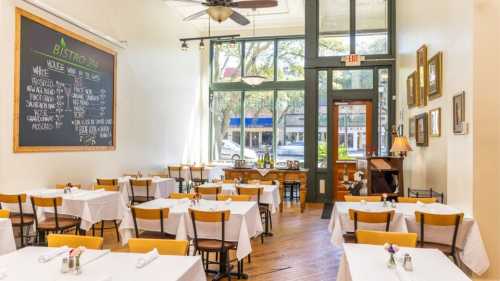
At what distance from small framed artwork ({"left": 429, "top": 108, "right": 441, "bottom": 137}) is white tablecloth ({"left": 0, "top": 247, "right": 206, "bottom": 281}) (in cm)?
411

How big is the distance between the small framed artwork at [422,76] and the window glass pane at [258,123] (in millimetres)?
5727

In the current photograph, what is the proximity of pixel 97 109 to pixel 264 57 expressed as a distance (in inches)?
241

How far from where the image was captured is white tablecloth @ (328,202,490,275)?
3.49 meters

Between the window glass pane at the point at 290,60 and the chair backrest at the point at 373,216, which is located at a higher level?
the window glass pane at the point at 290,60

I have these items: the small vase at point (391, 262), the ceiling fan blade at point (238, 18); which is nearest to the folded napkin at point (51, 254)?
the small vase at point (391, 262)

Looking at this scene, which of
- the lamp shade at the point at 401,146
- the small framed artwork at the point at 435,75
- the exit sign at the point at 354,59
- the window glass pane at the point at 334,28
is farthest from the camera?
the window glass pane at the point at 334,28

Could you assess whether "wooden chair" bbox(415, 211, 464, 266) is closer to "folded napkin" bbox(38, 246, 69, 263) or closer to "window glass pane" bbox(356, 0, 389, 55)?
"folded napkin" bbox(38, 246, 69, 263)

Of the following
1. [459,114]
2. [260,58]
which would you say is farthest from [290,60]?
[459,114]

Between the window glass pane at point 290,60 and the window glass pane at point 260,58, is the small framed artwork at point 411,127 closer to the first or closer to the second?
the window glass pane at point 290,60

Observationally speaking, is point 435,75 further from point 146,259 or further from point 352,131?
point 146,259

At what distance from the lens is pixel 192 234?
12.0ft

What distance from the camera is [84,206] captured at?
15.1ft

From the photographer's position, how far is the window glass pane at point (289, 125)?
11.1 metres

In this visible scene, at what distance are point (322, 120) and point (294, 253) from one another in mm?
4669
